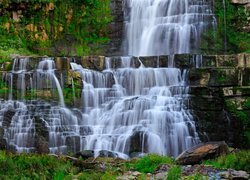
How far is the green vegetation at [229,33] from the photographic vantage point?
88.1ft

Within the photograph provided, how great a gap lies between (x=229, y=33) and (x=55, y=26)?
438 inches

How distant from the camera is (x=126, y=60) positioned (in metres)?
21.5

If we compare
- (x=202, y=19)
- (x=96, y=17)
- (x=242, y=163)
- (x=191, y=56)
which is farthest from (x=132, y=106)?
(x=96, y=17)

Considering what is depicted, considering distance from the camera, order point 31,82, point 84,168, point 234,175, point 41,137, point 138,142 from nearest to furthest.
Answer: point 234,175 < point 84,168 < point 138,142 < point 41,137 < point 31,82

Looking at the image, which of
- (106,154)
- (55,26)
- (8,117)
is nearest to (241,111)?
(106,154)

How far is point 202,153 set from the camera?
514 inches

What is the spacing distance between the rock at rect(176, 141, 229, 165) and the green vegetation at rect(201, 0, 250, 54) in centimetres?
1377

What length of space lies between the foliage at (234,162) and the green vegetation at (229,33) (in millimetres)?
15153

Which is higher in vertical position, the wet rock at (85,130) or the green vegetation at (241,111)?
the green vegetation at (241,111)

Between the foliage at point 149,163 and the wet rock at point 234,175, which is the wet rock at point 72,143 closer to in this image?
the foliage at point 149,163

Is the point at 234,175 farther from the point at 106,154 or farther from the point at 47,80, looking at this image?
the point at 47,80

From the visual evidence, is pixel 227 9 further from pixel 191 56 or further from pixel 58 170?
pixel 58 170

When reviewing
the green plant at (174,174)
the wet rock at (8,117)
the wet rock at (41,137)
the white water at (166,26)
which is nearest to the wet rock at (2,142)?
the wet rock at (8,117)

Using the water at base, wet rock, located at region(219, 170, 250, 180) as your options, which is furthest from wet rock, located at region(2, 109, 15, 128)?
wet rock, located at region(219, 170, 250, 180)
